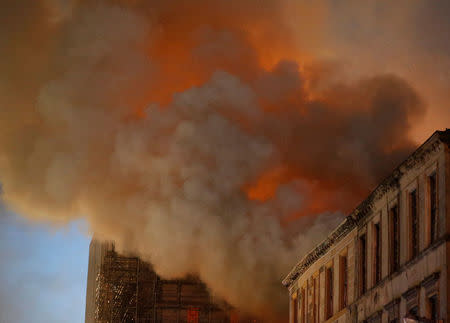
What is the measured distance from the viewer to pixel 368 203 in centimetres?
4759

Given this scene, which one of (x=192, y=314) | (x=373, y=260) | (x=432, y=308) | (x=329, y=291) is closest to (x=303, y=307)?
(x=329, y=291)

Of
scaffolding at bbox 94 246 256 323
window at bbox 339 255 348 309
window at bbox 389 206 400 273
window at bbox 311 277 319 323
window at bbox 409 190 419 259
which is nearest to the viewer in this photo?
window at bbox 409 190 419 259

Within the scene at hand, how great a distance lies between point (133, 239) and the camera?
80.3 meters

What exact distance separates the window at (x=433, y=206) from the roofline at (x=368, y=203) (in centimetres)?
92

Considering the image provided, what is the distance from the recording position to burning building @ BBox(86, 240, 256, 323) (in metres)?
84.5

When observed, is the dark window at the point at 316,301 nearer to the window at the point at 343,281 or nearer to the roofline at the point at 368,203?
the roofline at the point at 368,203

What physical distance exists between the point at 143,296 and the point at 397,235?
4423 cm

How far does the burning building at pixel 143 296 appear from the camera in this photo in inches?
3327

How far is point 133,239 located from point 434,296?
1704 inches

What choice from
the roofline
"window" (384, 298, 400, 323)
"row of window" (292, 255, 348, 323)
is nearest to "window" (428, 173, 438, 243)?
the roofline

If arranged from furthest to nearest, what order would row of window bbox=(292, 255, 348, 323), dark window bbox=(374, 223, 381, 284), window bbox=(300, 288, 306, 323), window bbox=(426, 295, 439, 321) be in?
1. window bbox=(300, 288, 306, 323)
2. row of window bbox=(292, 255, 348, 323)
3. dark window bbox=(374, 223, 381, 284)
4. window bbox=(426, 295, 439, 321)

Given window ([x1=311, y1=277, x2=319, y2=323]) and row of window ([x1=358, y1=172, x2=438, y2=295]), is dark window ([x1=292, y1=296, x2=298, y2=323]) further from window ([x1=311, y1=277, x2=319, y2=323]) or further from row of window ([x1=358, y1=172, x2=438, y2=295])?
row of window ([x1=358, y1=172, x2=438, y2=295])

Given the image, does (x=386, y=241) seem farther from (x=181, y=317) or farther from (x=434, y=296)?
(x=181, y=317)

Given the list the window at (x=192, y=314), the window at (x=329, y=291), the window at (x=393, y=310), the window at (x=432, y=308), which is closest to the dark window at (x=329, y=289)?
the window at (x=329, y=291)
